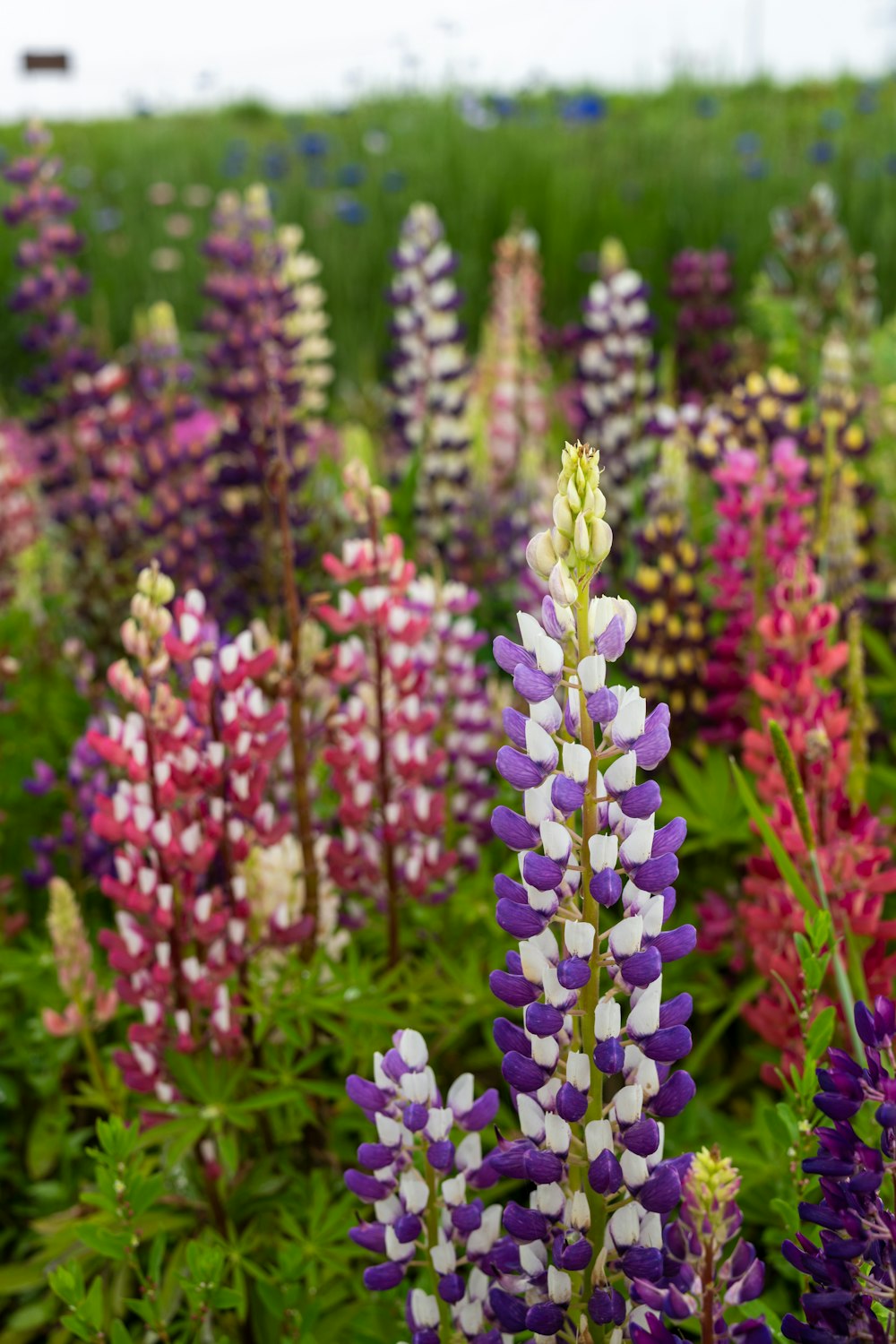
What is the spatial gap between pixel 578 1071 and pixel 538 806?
0.78 ft

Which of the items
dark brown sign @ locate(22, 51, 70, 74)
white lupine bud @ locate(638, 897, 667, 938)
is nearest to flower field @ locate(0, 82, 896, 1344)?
white lupine bud @ locate(638, 897, 667, 938)

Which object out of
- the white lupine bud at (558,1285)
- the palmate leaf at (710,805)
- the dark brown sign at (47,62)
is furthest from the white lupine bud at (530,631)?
the dark brown sign at (47,62)

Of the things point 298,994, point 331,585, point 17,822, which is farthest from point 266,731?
point 331,585

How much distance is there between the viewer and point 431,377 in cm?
378

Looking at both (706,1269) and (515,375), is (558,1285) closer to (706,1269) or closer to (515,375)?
(706,1269)

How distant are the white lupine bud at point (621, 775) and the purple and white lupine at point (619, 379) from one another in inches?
97.7

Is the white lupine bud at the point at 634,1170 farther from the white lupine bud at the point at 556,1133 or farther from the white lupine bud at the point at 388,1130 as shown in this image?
the white lupine bud at the point at 388,1130

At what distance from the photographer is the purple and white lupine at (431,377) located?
372 cm

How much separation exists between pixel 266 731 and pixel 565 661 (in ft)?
2.46

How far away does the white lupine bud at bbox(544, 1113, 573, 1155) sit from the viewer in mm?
1112

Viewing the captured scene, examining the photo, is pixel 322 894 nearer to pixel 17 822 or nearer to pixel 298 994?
pixel 298 994

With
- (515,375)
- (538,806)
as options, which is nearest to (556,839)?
(538,806)

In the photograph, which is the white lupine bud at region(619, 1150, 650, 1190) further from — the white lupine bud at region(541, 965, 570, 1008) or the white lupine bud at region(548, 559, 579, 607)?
the white lupine bud at region(548, 559, 579, 607)

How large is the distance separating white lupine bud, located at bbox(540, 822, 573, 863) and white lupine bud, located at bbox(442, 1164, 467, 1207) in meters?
0.38
